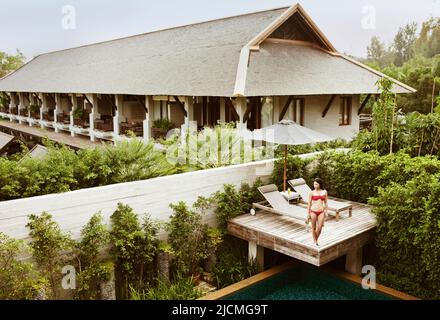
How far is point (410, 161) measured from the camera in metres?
8.52

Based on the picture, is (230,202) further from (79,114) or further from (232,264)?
(79,114)

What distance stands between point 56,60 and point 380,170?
1308 inches

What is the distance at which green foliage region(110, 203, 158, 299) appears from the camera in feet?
22.9

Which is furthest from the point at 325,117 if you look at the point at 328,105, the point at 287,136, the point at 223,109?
the point at 287,136

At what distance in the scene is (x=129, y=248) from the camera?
23.2ft

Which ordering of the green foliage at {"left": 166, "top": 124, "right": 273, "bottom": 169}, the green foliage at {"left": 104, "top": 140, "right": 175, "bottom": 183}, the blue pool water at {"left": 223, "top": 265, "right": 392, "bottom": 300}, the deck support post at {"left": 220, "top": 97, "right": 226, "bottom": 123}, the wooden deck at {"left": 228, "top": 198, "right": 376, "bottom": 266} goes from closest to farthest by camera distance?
the wooden deck at {"left": 228, "top": 198, "right": 376, "bottom": 266} < the blue pool water at {"left": 223, "top": 265, "right": 392, "bottom": 300} < the green foliage at {"left": 104, "top": 140, "right": 175, "bottom": 183} < the green foliage at {"left": 166, "top": 124, "right": 273, "bottom": 169} < the deck support post at {"left": 220, "top": 97, "right": 226, "bottom": 123}

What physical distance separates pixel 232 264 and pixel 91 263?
2860 mm

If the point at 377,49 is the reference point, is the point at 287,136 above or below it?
below

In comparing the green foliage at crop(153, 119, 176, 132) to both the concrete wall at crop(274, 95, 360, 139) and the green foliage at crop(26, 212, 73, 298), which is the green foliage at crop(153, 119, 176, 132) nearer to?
the concrete wall at crop(274, 95, 360, 139)

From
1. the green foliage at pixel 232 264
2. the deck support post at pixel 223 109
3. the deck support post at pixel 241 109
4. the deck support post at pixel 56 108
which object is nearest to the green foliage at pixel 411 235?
the green foliage at pixel 232 264

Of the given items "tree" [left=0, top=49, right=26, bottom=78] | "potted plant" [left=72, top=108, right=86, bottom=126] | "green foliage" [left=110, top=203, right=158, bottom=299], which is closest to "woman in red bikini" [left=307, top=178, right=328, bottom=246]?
"green foliage" [left=110, top=203, right=158, bottom=299]

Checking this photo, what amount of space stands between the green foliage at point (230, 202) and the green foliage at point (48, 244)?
322cm

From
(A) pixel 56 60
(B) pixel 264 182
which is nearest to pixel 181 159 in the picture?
(B) pixel 264 182

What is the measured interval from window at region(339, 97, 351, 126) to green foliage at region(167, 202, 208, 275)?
14413 millimetres
